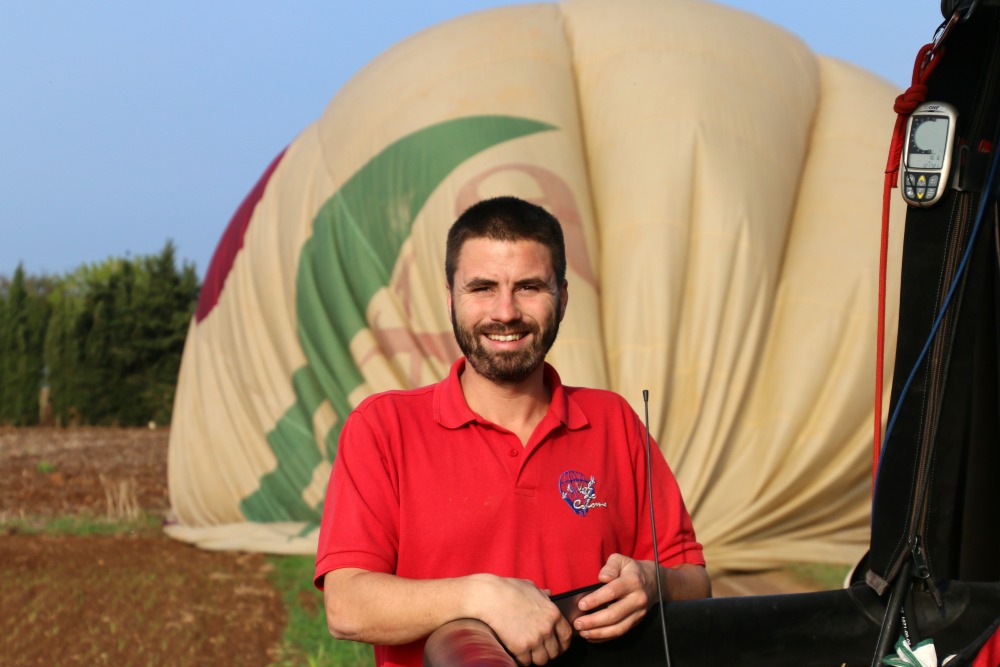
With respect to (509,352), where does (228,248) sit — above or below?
above

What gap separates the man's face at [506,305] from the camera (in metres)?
2.29

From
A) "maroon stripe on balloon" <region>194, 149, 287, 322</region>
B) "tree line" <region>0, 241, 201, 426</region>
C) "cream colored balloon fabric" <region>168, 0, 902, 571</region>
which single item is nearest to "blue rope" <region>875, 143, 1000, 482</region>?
"cream colored balloon fabric" <region>168, 0, 902, 571</region>

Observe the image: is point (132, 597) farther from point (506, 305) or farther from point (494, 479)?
point (506, 305)

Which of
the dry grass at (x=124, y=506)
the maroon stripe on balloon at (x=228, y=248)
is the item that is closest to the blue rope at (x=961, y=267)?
the maroon stripe on balloon at (x=228, y=248)

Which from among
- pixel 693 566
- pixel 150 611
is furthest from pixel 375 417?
pixel 150 611

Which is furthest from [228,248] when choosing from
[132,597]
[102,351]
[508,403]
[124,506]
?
[102,351]

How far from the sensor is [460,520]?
2246 millimetres

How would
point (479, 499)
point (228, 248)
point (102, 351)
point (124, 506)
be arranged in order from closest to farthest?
point (479, 499) < point (228, 248) < point (124, 506) < point (102, 351)

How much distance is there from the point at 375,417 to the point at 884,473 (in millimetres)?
914

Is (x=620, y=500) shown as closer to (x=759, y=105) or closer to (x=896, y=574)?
(x=896, y=574)

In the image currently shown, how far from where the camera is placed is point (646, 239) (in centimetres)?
756

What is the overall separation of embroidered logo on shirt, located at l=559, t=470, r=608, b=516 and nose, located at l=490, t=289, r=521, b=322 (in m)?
0.32

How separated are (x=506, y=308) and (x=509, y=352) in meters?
0.09

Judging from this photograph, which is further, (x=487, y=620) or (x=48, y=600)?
(x=48, y=600)
